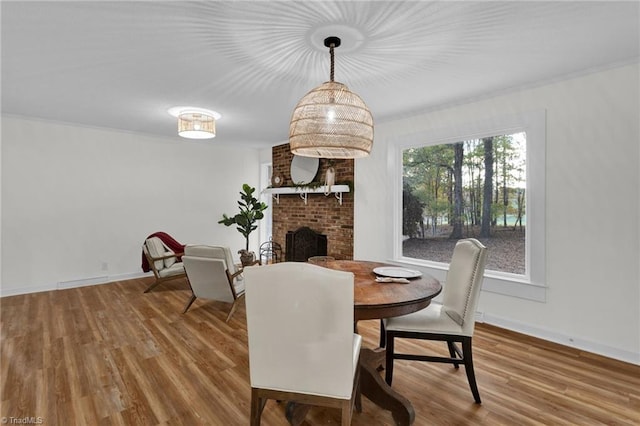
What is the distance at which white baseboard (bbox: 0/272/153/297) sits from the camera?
13.4 feet

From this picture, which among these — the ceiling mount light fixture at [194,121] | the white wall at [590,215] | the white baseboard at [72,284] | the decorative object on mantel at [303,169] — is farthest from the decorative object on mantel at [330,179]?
the white baseboard at [72,284]

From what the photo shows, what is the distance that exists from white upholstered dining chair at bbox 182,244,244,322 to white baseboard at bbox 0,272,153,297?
2188mm

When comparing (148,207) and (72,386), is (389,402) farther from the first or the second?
(148,207)

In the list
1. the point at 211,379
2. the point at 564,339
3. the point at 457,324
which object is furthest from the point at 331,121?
the point at 564,339

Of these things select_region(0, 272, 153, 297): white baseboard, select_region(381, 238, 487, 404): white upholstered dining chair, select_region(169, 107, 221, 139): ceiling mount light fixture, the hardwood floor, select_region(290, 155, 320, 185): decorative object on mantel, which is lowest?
the hardwood floor

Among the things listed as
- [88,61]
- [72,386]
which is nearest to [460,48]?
[88,61]

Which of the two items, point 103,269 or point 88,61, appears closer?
point 88,61

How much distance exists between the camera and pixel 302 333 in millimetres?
1432

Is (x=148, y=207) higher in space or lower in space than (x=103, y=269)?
higher

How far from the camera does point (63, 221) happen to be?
4414mm

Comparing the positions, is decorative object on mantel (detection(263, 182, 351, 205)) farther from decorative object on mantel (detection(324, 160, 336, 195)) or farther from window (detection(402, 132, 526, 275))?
window (detection(402, 132, 526, 275))

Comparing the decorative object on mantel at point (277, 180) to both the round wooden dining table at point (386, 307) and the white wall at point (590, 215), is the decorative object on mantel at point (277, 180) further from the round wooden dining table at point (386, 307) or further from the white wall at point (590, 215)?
the round wooden dining table at point (386, 307)

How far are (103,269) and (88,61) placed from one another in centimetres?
341

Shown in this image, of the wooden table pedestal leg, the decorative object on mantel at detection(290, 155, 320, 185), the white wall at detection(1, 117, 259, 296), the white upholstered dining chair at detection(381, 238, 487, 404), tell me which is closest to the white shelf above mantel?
the decorative object on mantel at detection(290, 155, 320, 185)
